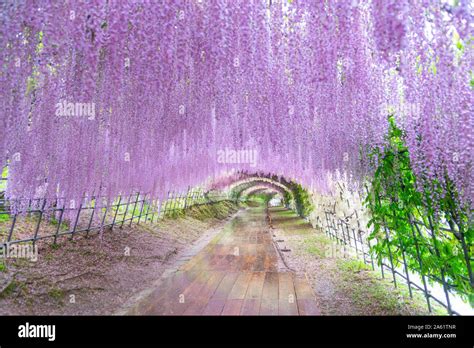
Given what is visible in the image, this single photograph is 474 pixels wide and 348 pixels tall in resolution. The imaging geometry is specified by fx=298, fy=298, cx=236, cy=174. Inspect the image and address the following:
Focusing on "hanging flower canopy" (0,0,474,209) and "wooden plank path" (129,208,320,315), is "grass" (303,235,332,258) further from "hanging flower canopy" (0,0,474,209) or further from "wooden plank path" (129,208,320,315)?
"hanging flower canopy" (0,0,474,209)

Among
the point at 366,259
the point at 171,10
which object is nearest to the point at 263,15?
the point at 171,10

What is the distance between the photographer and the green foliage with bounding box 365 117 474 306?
257 cm

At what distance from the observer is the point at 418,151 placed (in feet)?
8.65

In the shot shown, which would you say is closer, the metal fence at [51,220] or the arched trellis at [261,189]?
the metal fence at [51,220]

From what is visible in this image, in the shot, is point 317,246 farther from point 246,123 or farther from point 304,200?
point 304,200

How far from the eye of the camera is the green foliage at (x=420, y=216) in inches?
101

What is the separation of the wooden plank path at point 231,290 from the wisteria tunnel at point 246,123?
0.04m

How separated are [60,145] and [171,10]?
2.73m

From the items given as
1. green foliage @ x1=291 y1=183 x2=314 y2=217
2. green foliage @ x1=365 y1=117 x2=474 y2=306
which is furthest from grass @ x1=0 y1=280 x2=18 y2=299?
green foliage @ x1=291 y1=183 x2=314 y2=217

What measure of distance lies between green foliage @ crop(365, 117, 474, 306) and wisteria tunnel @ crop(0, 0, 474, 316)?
2 centimetres

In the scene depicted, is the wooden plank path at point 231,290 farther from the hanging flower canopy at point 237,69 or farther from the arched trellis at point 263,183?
the arched trellis at point 263,183

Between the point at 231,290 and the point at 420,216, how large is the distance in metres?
2.77

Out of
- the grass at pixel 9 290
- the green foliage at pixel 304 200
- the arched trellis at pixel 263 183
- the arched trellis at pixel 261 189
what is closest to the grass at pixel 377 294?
the grass at pixel 9 290

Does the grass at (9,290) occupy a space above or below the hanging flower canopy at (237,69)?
below
